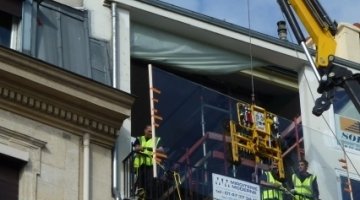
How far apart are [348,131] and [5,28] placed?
8.74 meters

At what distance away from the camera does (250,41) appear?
2881 centimetres

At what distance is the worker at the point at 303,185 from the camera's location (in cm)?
2666

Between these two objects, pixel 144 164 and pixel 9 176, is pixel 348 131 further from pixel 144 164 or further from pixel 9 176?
pixel 9 176

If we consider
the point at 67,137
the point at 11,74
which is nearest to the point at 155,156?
the point at 67,137

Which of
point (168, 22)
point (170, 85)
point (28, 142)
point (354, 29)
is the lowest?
point (28, 142)

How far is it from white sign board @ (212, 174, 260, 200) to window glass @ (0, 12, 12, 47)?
495cm

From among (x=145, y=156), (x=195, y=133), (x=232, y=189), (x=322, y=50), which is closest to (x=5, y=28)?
(x=145, y=156)

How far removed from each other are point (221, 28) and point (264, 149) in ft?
10.6

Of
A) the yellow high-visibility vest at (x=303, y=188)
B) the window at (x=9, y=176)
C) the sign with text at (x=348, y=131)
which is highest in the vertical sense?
the sign with text at (x=348, y=131)

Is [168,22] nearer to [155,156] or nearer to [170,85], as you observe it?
[170,85]

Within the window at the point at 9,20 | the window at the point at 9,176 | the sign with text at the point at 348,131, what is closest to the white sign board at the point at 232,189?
the sign with text at the point at 348,131

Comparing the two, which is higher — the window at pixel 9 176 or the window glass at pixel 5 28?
the window glass at pixel 5 28

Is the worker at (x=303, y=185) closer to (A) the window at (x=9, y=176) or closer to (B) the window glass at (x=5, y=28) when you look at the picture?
(A) the window at (x=9, y=176)

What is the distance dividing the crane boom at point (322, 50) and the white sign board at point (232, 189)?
7.13ft
